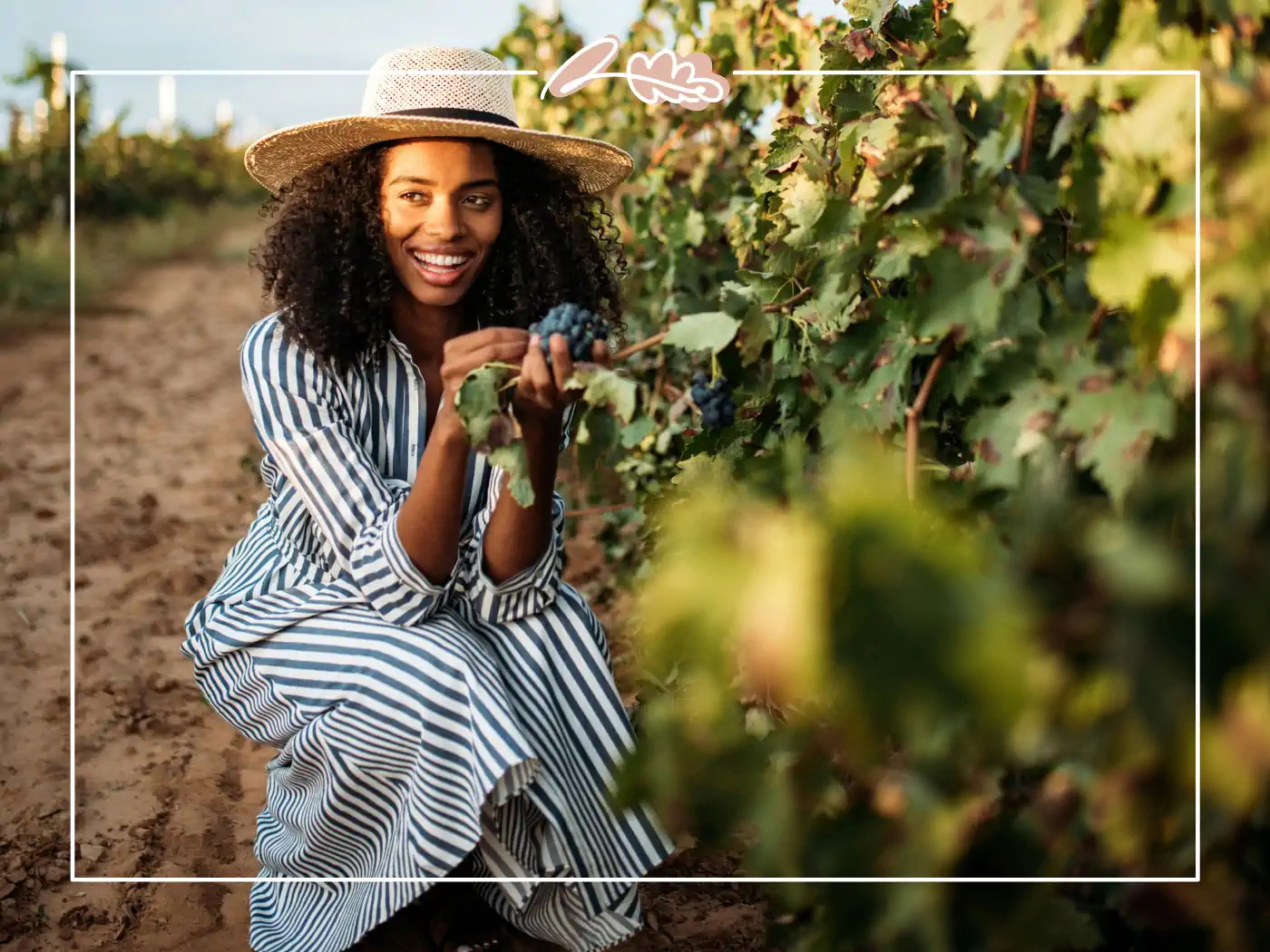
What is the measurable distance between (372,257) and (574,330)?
0.92 metres

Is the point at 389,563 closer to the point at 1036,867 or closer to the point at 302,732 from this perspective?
the point at 302,732

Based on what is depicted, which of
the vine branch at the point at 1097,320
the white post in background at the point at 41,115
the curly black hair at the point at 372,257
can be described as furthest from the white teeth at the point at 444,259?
the white post in background at the point at 41,115

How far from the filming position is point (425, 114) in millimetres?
2400

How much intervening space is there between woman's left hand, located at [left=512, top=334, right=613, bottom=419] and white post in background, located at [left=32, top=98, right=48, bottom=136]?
Result: 1103 centimetres

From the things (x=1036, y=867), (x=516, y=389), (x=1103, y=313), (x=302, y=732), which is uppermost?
(x=1103, y=313)

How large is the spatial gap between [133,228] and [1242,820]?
1470 centimetres

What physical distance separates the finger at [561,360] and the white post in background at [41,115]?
1107cm

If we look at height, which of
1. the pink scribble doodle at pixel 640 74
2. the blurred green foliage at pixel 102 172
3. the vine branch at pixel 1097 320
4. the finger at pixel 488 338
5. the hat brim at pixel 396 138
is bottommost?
the finger at pixel 488 338

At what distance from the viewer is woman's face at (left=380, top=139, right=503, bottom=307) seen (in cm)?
241

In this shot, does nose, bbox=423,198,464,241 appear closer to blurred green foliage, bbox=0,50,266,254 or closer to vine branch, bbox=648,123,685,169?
vine branch, bbox=648,123,685,169

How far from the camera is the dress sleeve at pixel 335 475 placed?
7.31 ft

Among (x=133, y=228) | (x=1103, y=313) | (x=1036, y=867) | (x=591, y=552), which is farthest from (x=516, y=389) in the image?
(x=133, y=228)

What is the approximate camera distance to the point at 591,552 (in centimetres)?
528

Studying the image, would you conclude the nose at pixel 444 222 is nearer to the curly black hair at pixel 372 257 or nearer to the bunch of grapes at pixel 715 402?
the curly black hair at pixel 372 257
